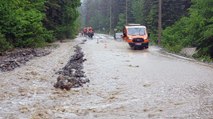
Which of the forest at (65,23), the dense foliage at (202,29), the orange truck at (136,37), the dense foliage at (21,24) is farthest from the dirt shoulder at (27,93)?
the orange truck at (136,37)

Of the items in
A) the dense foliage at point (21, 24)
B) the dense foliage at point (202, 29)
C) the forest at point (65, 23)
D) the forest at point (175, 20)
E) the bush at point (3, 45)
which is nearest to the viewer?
the dense foliage at point (202, 29)

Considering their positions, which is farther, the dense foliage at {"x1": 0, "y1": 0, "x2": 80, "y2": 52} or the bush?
the dense foliage at {"x1": 0, "y1": 0, "x2": 80, "y2": 52}

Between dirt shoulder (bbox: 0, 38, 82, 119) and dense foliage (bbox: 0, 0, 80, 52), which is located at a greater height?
dense foliage (bbox: 0, 0, 80, 52)

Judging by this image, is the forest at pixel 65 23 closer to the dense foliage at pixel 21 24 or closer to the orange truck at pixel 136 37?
the dense foliage at pixel 21 24

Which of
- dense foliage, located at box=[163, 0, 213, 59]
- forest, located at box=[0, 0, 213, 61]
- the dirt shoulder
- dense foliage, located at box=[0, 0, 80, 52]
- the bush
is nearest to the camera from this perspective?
the dirt shoulder

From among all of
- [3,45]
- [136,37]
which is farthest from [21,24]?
[136,37]

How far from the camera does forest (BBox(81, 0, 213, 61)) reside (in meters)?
27.4

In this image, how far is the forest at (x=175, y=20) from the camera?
27.4 m

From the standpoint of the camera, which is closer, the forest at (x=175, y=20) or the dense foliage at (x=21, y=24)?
the forest at (x=175, y=20)

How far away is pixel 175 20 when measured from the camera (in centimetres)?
5628

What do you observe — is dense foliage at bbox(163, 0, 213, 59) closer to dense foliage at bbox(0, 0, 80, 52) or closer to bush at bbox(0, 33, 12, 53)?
dense foliage at bbox(0, 0, 80, 52)

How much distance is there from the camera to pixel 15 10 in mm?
32062

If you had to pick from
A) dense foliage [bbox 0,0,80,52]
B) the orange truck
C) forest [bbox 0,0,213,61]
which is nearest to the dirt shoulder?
dense foliage [bbox 0,0,80,52]

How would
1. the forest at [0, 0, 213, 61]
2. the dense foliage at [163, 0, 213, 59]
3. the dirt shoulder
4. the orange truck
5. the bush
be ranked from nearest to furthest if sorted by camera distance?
the dirt shoulder → the dense foliage at [163, 0, 213, 59] → the bush → the forest at [0, 0, 213, 61] → the orange truck
